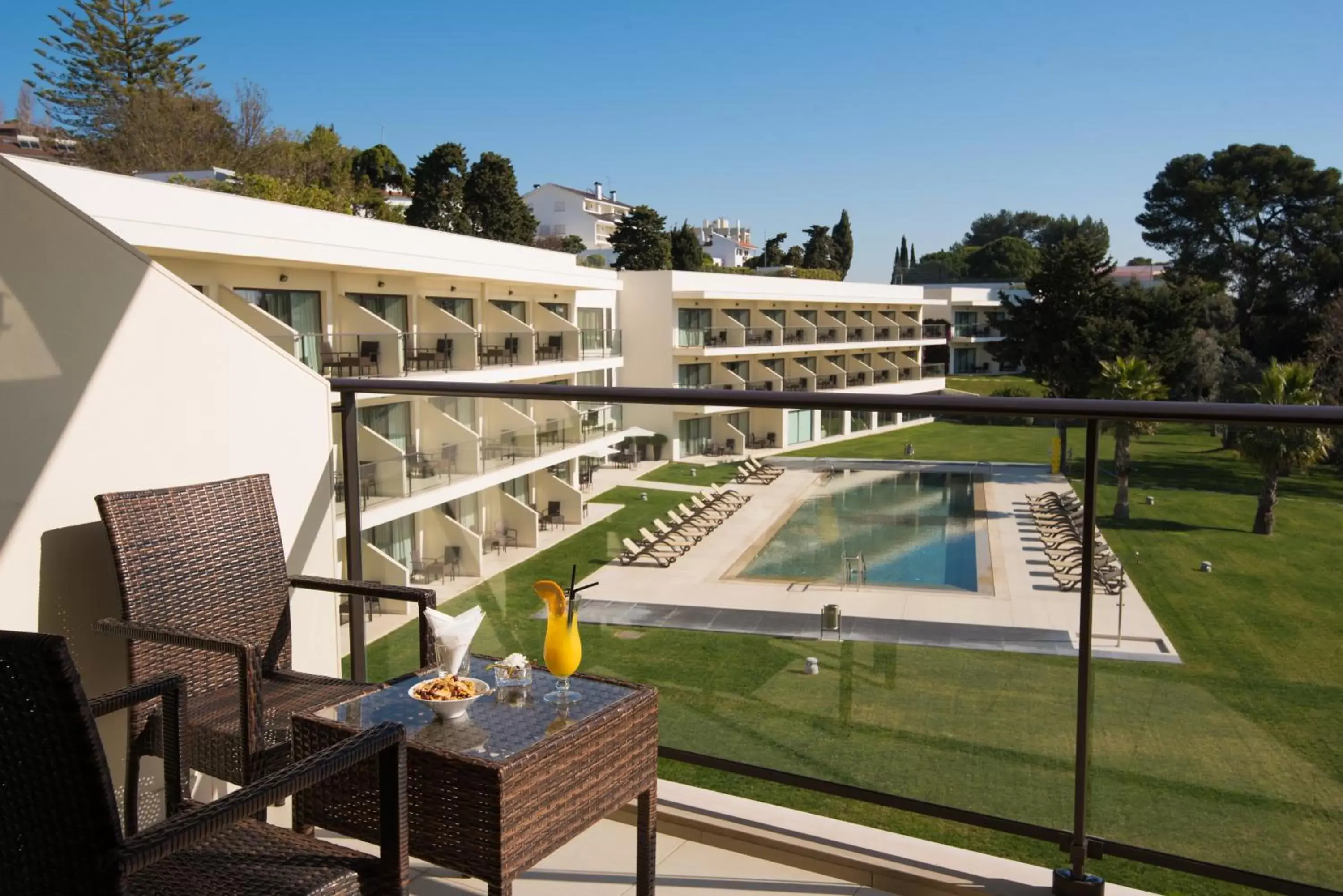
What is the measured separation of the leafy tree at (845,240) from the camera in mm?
70875

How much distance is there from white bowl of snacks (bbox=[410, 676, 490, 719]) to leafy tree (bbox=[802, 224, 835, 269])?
64.6 metres

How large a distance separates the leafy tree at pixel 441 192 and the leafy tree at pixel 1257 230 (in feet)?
107

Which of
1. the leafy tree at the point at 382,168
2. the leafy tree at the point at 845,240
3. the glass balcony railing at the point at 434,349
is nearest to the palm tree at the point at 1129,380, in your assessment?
the glass balcony railing at the point at 434,349

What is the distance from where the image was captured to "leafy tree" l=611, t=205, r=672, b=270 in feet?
155

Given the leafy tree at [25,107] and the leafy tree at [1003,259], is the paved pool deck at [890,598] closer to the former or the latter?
the leafy tree at [25,107]

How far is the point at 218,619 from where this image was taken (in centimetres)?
266

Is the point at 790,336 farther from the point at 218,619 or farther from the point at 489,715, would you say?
the point at 489,715

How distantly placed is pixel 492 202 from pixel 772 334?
1255cm

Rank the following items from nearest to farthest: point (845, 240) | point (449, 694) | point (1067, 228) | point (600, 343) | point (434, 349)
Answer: point (449, 694), point (434, 349), point (600, 343), point (845, 240), point (1067, 228)

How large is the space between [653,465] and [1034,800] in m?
1.43

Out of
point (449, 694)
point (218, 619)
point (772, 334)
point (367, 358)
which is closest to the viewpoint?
point (449, 694)

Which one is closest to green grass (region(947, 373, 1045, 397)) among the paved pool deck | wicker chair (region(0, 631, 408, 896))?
the paved pool deck

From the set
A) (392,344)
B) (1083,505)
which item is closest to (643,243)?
(392,344)

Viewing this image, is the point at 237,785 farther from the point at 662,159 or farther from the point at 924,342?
the point at 662,159
